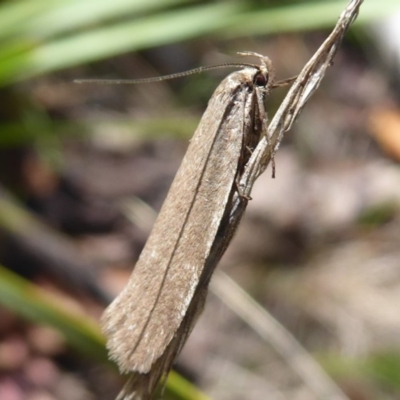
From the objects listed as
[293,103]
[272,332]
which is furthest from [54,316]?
[293,103]

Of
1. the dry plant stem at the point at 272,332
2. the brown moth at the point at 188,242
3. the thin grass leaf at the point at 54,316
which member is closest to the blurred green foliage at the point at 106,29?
the thin grass leaf at the point at 54,316

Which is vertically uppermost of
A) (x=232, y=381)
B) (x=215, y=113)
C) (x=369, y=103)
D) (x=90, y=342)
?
(x=215, y=113)

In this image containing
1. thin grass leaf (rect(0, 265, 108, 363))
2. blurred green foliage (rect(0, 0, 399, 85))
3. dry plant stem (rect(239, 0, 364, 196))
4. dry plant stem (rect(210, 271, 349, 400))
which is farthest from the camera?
blurred green foliage (rect(0, 0, 399, 85))

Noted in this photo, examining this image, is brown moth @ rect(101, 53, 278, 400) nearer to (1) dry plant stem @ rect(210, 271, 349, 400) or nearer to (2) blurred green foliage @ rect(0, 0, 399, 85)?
(1) dry plant stem @ rect(210, 271, 349, 400)

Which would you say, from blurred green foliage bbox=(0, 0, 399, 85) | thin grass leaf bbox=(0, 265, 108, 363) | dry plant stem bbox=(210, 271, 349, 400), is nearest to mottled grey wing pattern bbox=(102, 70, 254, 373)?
thin grass leaf bbox=(0, 265, 108, 363)

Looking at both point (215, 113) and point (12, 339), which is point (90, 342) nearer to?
point (215, 113)

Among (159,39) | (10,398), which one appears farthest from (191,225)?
(10,398)
